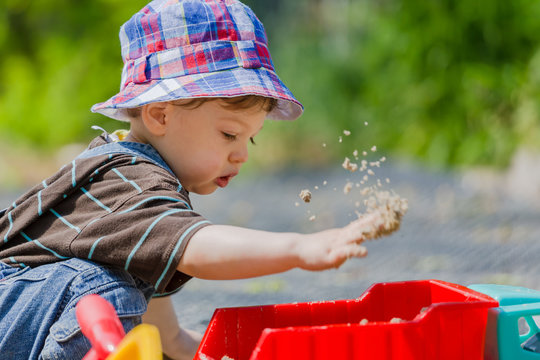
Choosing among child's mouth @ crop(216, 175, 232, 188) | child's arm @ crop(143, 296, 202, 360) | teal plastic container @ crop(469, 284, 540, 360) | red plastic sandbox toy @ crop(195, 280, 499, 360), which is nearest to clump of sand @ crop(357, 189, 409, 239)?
red plastic sandbox toy @ crop(195, 280, 499, 360)

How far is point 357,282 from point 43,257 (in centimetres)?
163

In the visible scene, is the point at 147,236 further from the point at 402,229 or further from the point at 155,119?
the point at 402,229

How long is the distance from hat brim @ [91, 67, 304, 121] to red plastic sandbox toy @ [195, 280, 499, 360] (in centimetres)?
48

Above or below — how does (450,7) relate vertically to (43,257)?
above

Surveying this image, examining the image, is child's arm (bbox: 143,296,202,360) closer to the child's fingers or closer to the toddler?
the toddler

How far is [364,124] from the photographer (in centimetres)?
437

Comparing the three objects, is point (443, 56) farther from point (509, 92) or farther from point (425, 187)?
point (425, 187)

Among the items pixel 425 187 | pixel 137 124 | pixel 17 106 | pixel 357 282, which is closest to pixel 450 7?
pixel 425 187

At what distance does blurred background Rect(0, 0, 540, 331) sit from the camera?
3.30m

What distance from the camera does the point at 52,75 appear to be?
752cm

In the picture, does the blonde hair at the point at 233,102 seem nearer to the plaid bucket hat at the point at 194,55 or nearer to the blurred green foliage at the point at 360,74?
the plaid bucket hat at the point at 194,55

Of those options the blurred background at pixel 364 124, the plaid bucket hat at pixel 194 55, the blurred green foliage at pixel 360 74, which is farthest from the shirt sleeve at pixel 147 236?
the blurred green foliage at pixel 360 74

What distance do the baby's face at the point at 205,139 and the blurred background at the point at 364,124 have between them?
100 cm

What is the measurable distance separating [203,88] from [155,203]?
1.03ft
